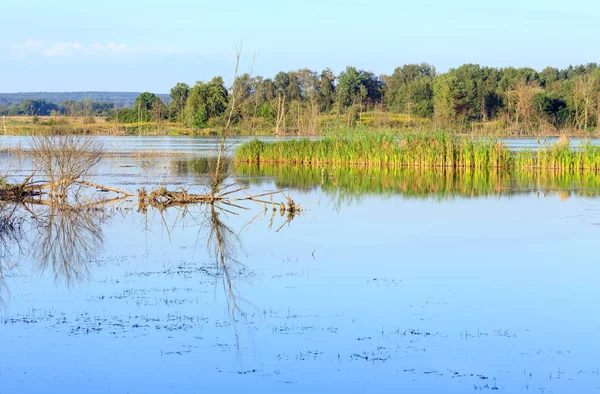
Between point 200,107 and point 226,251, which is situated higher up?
point 200,107

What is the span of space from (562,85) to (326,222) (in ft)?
192

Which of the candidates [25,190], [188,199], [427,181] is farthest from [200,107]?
[188,199]

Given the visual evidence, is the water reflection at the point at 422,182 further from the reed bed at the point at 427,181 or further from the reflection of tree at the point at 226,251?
the reflection of tree at the point at 226,251

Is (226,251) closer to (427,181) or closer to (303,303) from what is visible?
(303,303)

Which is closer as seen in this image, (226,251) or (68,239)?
(226,251)

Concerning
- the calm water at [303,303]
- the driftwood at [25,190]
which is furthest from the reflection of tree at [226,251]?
the driftwood at [25,190]

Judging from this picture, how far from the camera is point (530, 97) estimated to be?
62.0 metres

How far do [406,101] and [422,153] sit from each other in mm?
46979

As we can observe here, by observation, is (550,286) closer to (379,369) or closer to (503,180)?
(379,369)

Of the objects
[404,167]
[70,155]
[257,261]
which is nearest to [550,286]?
[257,261]

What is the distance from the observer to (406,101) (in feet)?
246

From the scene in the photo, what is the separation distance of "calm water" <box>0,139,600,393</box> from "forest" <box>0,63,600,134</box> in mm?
31104

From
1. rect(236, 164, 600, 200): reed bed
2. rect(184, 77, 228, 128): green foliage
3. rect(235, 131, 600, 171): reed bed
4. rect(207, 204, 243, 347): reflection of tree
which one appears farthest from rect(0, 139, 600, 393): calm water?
rect(184, 77, 228, 128): green foliage

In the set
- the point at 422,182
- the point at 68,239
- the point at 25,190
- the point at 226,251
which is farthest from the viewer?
the point at 422,182
